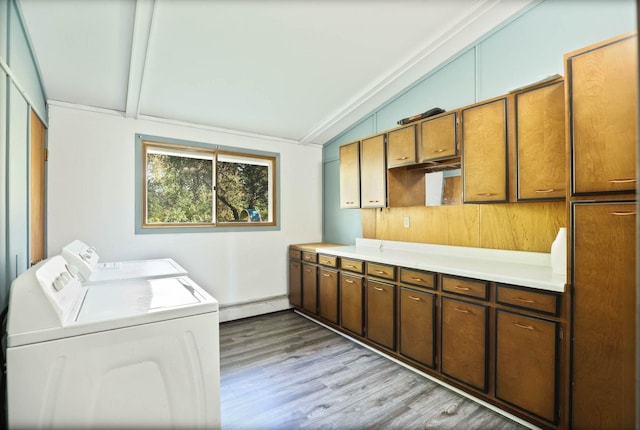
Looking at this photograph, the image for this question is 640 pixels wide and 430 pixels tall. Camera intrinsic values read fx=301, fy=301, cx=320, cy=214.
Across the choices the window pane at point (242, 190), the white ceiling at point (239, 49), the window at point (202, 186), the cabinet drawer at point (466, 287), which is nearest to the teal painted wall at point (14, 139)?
the white ceiling at point (239, 49)

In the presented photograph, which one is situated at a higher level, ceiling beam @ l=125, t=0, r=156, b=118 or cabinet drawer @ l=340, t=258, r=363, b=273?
ceiling beam @ l=125, t=0, r=156, b=118

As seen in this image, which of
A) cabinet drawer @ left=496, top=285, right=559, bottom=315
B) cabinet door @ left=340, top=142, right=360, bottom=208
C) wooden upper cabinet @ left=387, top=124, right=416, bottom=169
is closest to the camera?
cabinet drawer @ left=496, top=285, right=559, bottom=315

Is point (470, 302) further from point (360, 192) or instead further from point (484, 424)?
point (360, 192)

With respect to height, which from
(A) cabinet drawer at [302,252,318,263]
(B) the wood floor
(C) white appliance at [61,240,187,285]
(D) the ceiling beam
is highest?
(D) the ceiling beam

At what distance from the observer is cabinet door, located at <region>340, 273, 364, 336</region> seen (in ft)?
9.90

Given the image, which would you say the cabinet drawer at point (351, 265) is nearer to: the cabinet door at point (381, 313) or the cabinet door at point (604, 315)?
the cabinet door at point (381, 313)

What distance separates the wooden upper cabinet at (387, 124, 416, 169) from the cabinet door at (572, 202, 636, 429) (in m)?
1.44

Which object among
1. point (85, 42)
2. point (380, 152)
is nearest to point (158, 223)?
point (85, 42)

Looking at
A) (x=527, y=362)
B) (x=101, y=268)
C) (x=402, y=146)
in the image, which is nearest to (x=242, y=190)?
(x=101, y=268)

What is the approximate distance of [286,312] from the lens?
4141 mm

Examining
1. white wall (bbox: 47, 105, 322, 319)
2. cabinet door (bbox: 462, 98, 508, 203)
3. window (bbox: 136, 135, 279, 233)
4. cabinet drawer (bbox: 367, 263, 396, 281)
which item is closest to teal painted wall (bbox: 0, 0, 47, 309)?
white wall (bbox: 47, 105, 322, 319)

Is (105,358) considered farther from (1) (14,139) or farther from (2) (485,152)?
(2) (485,152)

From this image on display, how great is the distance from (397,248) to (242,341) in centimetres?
195

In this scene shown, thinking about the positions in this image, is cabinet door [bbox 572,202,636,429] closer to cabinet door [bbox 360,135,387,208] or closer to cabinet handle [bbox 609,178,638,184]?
cabinet handle [bbox 609,178,638,184]
